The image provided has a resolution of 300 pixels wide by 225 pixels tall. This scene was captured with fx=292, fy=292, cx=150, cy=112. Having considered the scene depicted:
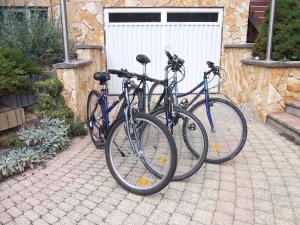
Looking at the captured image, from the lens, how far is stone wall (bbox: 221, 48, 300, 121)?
4750mm

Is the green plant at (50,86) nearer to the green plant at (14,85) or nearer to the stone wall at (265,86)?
the green plant at (14,85)

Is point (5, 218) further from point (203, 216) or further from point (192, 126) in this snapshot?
point (192, 126)

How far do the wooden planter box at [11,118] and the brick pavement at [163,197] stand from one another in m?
0.69

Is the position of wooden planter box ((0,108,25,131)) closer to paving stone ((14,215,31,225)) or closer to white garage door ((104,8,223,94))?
paving stone ((14,215,31,225))

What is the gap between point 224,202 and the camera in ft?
8.63

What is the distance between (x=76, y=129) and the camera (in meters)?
4.36

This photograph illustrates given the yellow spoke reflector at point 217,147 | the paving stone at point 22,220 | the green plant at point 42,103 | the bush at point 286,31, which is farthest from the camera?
the bush at point 286,31

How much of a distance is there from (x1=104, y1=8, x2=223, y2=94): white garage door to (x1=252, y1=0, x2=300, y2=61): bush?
186cm

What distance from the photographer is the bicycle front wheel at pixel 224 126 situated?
3354mm

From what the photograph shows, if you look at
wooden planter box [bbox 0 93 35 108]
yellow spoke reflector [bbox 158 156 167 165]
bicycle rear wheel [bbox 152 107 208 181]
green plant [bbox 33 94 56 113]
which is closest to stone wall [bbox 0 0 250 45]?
green plant [bbox 33 94 56 113]

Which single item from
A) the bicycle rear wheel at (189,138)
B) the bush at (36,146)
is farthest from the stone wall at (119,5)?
the bicycle rear wheel at (189,138)

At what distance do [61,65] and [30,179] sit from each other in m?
1.96

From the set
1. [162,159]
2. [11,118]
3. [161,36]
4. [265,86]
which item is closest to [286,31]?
[265,86]

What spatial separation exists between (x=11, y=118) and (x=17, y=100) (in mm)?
295
